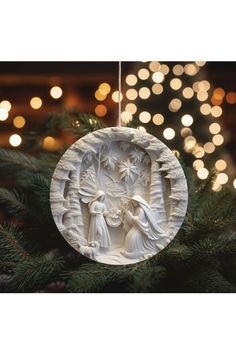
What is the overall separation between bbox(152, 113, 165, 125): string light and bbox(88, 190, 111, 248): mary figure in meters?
0.57

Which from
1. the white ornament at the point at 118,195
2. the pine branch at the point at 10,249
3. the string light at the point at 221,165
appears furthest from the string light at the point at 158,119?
the pine branch at the point at 10,249

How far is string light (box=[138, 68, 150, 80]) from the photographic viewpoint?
1438mm

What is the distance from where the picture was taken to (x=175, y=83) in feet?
4.74

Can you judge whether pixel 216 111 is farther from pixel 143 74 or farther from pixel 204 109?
pixel 143 74

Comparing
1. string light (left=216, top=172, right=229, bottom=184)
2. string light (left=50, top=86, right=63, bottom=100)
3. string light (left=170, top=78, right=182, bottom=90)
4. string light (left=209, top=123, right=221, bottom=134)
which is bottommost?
string light (left=216, top=172, right=229, bottom=184)

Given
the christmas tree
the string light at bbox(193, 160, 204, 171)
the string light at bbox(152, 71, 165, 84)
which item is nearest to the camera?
the christmas tree

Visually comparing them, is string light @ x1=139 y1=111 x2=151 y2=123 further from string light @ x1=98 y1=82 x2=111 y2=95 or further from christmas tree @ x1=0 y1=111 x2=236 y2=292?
christmas tree @ x1=0 y1=111 x2=236 y2=292

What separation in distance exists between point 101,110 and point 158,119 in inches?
7.6

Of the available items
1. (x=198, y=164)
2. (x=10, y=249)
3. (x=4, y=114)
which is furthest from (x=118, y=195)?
(x=4, y=114)

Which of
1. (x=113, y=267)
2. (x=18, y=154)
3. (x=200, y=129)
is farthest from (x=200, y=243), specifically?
(x=200, y=129)

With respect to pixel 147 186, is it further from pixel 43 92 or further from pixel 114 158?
pixel 43 92

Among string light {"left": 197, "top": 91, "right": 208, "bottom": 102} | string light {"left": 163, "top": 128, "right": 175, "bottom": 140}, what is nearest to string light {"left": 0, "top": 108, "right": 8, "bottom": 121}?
string light {"left": 163, "top": 128, "right": 175, "bottom": 140}

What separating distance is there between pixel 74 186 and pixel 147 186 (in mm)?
143

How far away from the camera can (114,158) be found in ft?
3.04
